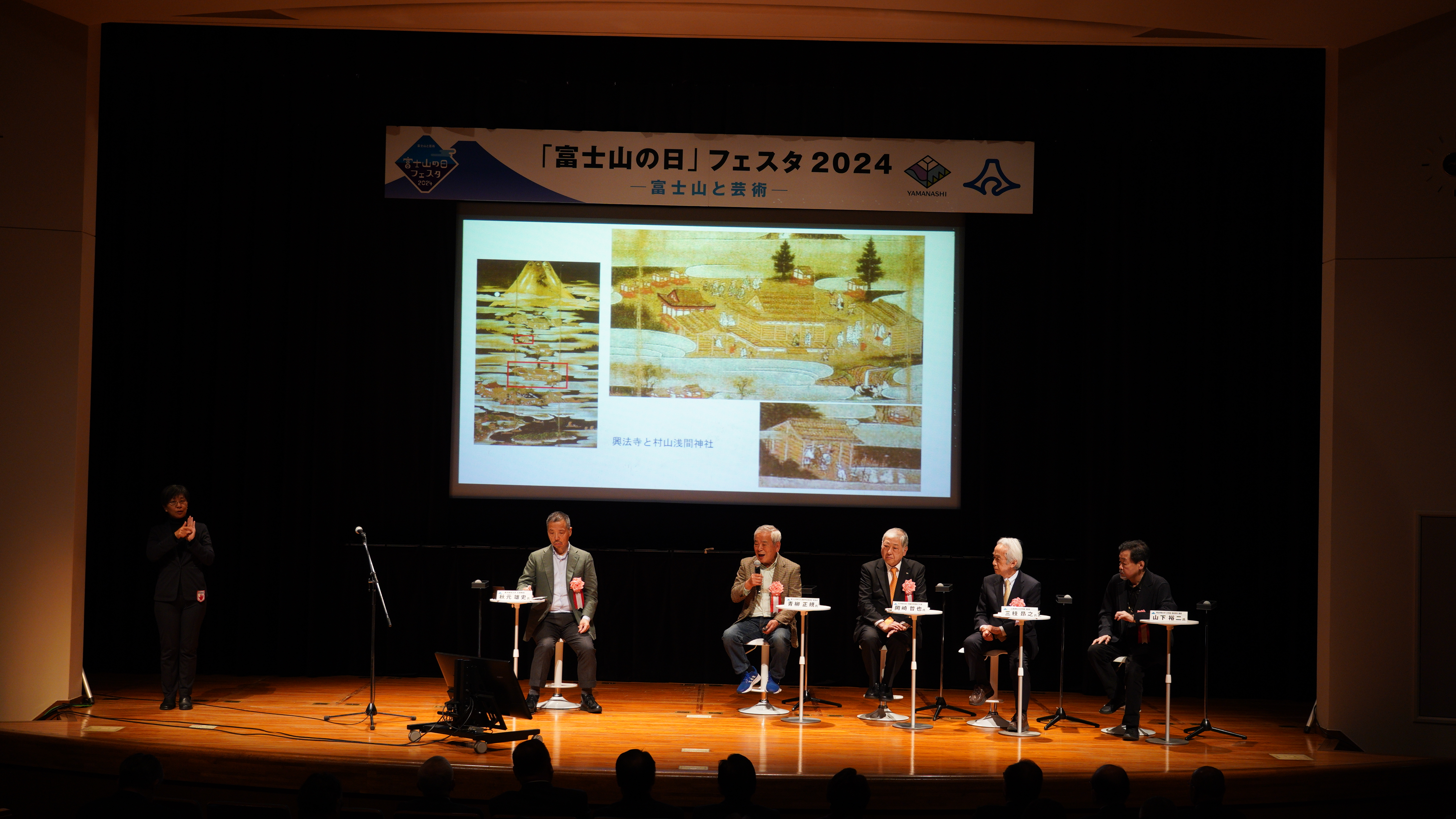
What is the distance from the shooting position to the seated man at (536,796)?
3486 mm

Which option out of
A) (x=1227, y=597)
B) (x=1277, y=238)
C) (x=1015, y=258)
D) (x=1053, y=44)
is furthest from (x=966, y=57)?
(x=1227, y=597)

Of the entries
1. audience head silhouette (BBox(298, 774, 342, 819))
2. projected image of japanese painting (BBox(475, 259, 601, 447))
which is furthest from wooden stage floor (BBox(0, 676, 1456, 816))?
audience head silhouette (BBox(298, 774, 342, 819))

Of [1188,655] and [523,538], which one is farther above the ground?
[523,538]

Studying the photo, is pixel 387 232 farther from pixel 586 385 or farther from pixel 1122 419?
pixel 1122 419

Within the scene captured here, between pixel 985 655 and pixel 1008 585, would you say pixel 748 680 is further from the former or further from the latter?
pixel 1008 585

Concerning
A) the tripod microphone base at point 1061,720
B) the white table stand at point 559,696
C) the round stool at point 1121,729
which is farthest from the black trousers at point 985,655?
the white table stand at point 559,696

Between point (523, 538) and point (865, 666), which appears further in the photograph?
point (523, 538)

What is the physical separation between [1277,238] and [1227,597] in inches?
98.6

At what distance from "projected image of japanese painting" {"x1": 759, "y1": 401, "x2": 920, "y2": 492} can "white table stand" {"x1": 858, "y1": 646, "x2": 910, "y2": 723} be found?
1.29 metres

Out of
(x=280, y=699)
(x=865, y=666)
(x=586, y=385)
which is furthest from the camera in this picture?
(x=586, y=385)

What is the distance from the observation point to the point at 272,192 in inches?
312

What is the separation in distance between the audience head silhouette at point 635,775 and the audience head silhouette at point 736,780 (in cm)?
22

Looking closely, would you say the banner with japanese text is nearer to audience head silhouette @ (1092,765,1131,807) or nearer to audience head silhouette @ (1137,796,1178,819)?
audience head silhouette @ (1092,765,1131,807)

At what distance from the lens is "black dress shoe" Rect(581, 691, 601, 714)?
22.2 ft
